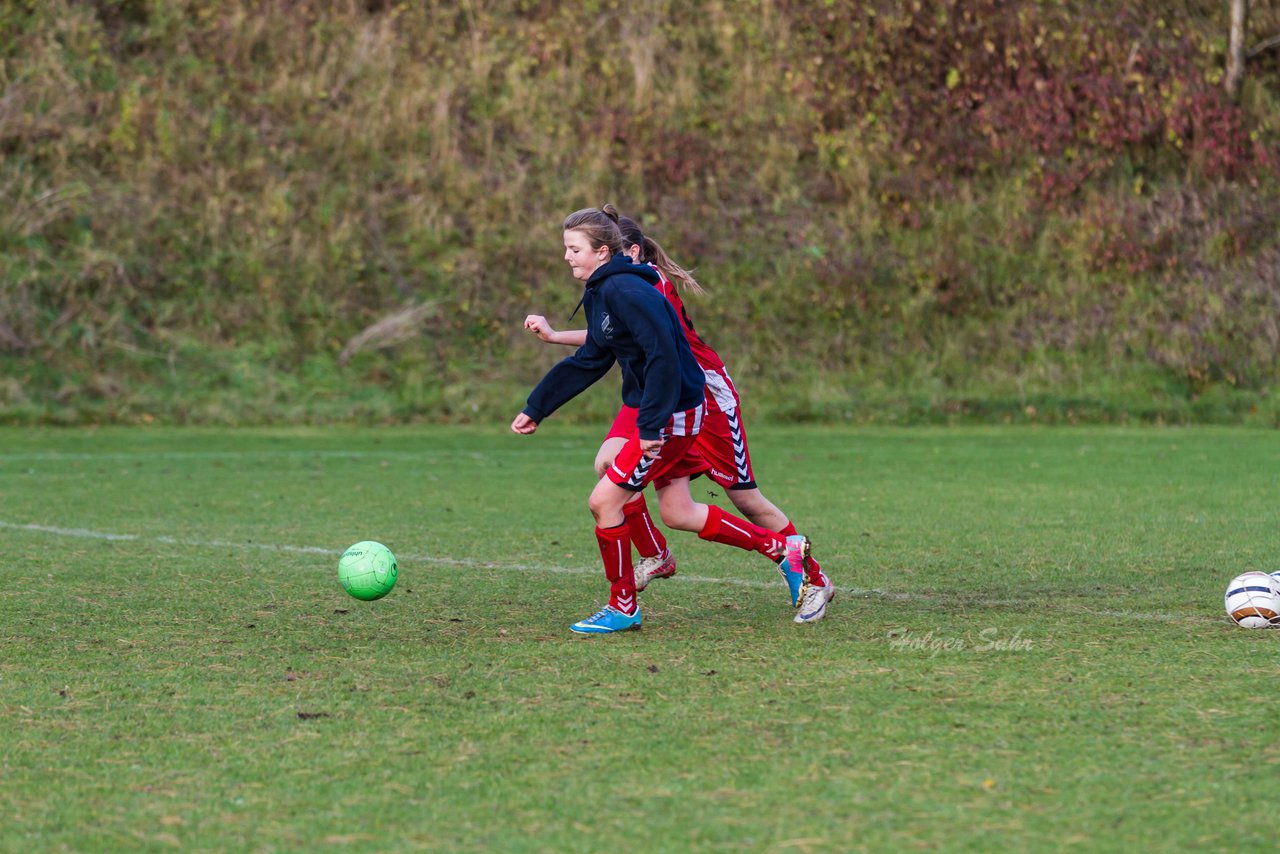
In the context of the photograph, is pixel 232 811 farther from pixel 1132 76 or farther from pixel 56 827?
pixel 1132 76

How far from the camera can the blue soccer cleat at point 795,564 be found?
6.50m

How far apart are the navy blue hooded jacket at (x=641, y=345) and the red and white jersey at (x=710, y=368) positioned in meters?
0.14

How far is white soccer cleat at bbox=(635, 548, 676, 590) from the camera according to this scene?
23.4 feet

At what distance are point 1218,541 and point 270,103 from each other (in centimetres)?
1637

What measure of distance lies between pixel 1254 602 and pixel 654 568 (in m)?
2.56

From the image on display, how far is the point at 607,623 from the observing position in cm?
621

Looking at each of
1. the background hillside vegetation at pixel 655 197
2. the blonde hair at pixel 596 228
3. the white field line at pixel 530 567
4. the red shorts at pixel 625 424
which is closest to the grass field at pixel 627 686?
the white field line at pixel 530 567

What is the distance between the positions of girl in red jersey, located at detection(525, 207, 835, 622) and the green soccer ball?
3.40 feet

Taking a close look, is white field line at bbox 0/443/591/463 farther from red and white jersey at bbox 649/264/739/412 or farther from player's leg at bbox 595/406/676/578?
red and white jersey at bbox 649/264/739/412

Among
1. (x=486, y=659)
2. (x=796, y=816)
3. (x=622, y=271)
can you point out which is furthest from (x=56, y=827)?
(x=622, y=271)

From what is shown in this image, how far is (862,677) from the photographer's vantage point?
5.23 m

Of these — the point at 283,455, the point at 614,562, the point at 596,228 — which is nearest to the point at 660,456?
the point at 614,562

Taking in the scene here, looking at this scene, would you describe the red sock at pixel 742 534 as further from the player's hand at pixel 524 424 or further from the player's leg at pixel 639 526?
the player's hand at pixel 524 424

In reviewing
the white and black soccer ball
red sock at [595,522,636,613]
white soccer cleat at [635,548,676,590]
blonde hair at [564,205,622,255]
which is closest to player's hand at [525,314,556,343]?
blonde hair at [564,205,622,255]
